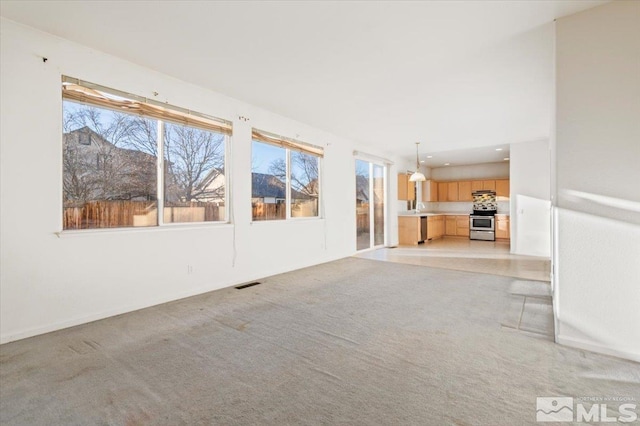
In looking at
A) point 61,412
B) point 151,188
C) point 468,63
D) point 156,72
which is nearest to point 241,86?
point 156,72

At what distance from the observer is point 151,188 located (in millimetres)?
3506

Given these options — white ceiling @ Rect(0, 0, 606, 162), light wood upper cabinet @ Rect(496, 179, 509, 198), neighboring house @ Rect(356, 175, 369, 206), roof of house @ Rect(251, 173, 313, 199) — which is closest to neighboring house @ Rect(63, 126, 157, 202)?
white ceiling @ Rect(0, 0, 606, 162)

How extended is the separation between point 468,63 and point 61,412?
A: 4.39 meters

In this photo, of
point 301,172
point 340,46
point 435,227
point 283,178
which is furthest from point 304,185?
point 435,227

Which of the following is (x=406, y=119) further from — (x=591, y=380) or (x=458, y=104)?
(x=591, y=380)

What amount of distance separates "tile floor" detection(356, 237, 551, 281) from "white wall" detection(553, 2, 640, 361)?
2.53 metres

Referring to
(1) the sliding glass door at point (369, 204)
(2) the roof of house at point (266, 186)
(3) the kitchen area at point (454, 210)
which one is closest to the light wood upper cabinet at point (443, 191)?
(3) the kitchen area at point (454, 210)

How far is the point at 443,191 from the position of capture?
10.9 m

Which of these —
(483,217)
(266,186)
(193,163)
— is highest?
(193,163)

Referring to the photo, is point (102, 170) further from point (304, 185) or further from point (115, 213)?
point (304, 185)

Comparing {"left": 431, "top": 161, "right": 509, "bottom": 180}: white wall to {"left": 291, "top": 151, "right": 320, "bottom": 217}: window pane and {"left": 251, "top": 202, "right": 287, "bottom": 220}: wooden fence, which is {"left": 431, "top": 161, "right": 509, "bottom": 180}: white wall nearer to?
{"left": 291, "top": 151, "right": 320, "bottom": 217}: window pane

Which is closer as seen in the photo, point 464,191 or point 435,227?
point 435,227

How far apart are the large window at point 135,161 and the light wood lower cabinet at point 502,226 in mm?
8762

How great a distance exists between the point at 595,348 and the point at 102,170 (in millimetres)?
4702
